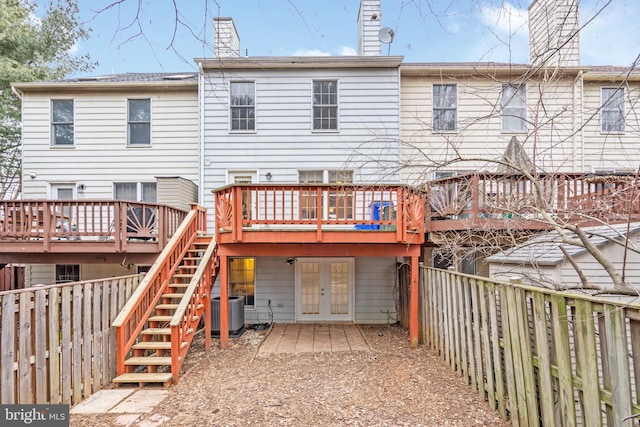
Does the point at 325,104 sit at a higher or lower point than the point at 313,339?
higher

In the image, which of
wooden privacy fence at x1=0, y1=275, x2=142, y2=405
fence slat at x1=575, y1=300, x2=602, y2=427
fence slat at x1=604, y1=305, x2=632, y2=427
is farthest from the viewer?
wooden privacy fence at x1=0, y1=275, x2=142, y2=405

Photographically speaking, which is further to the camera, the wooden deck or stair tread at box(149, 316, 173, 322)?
the wooden deck

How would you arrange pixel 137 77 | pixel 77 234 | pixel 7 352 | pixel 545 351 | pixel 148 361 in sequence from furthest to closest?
pixel 137 77, pixel 77 234, pixel 148 361, pixel 7 352, pixel 545 351

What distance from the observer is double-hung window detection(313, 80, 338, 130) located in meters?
8.53

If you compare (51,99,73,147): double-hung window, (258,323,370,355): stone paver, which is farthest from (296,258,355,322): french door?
(51,99,73,147): double-hung window

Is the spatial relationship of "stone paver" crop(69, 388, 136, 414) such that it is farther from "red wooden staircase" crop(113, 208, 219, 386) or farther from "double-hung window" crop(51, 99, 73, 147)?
"double-hung window" crop(51, 99, 73, 147)

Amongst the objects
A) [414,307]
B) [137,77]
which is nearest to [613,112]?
[414,307]

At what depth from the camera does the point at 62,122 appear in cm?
883

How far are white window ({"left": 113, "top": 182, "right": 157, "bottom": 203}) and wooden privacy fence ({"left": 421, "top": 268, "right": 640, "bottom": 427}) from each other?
780 centimetres

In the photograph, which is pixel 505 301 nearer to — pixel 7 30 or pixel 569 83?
pixel 569 83

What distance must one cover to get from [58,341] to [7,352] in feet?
2.18

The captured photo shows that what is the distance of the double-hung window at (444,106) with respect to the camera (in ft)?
28.9

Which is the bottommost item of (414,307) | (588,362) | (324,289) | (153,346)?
(153,346)

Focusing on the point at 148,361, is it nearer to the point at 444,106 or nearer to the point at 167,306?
the point at 167,306
